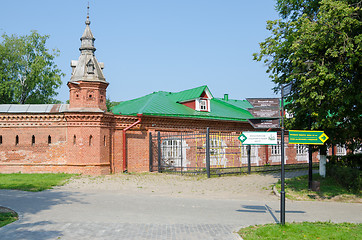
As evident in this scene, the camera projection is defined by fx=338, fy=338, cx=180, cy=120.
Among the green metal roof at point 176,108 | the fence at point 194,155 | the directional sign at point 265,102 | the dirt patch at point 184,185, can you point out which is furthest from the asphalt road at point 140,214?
the green metal roof at point 176,108

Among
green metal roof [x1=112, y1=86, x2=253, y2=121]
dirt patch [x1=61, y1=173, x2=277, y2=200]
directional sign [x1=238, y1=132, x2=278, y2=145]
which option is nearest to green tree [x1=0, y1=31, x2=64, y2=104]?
green metal roof [x1=112, y1=86, x2=253, y2=121]

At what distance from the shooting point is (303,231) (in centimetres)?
713

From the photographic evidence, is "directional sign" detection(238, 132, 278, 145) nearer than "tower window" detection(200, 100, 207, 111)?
Yes

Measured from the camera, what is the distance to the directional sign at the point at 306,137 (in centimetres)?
863

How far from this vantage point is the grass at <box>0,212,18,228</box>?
784cm

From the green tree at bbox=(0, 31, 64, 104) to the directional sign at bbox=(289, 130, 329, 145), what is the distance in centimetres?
3299

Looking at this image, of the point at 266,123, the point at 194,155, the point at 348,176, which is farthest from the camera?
the point at 194,155

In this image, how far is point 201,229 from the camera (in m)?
7.50

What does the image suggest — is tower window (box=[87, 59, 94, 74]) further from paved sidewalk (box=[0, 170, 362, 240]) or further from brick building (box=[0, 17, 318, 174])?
paved sidewalk (box=[0, 170, 362, 240])

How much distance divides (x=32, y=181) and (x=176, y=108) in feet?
38.4

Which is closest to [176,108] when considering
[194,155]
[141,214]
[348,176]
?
[194,155]

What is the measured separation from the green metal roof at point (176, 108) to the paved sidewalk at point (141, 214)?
1042 centimetres

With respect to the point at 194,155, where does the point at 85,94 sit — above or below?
above

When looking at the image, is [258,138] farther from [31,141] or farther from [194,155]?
[194,155]
